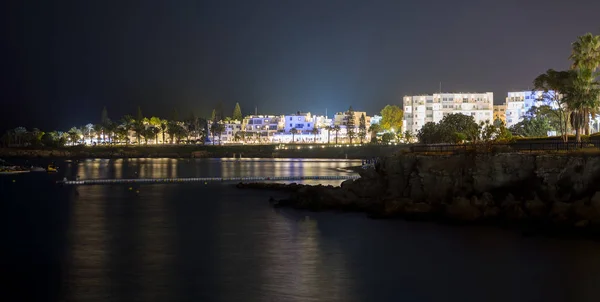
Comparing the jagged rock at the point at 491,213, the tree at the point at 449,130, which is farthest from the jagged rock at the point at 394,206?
the tree at the point at 449,130

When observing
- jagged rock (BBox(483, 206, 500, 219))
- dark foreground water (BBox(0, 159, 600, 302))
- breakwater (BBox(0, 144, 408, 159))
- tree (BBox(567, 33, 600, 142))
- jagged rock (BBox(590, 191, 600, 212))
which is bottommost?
dark foreground water (BBox(0, 159, 600, 302))

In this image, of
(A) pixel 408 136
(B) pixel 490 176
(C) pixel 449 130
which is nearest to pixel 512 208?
(B) pixel 490 176

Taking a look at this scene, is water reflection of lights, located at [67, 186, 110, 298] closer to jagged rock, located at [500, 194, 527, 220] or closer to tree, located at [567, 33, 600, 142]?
jagged rock, located at [500, 194, 527, 220]

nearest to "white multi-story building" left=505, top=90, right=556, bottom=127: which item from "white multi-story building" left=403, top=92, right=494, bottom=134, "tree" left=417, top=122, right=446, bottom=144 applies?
"white multi-story building" left=403, top=92, right=494, bottom=134

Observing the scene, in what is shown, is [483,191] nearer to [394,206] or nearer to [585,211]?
[394,206]

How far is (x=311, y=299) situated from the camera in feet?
74.2

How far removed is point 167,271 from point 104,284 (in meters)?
2.93

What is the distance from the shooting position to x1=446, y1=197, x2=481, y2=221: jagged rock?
3675 centimetres

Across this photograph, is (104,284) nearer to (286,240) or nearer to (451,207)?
(286,240)

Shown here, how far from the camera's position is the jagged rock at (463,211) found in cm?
3675

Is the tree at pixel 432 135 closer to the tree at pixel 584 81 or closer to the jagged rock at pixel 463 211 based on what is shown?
the tree at pixel 584 81

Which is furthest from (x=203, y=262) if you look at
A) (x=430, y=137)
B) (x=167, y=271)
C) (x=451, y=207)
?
(x=430, y=137)

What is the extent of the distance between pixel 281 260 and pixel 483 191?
1508cm

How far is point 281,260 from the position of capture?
29547mm
